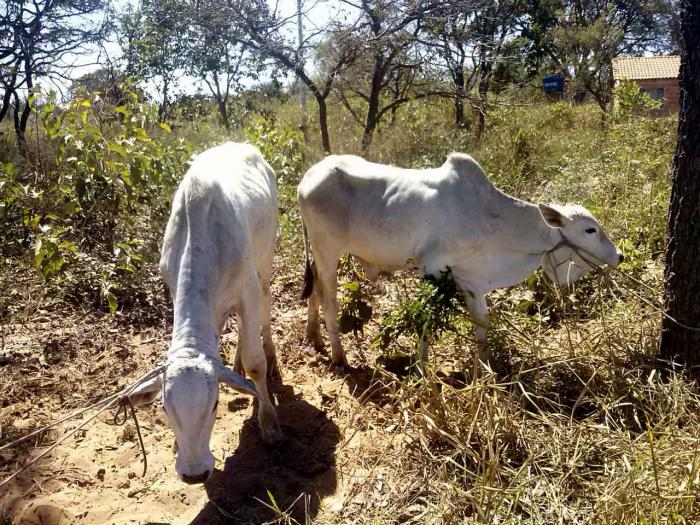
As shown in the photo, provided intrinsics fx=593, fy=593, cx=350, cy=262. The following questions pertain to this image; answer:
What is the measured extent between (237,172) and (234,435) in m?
1.61

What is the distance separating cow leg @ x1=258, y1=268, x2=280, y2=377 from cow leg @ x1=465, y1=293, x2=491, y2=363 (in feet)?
4.29

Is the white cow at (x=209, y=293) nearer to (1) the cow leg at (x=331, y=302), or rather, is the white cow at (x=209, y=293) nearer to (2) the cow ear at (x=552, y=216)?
(1) the cow leg at (x=331, y=302)

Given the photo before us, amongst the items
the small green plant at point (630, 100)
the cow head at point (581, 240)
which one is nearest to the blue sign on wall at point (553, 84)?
the small green plant at point (630, 100)

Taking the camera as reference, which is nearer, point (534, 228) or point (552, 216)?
point (552, 216)

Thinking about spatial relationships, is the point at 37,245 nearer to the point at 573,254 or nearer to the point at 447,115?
the point at 573,254

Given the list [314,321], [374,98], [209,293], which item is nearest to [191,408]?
[209,293]

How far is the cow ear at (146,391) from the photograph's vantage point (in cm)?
242

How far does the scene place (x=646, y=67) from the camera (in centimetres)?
2288

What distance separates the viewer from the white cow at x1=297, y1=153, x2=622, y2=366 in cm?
368

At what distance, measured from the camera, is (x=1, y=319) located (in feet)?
15.3

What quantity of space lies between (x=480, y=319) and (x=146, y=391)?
207 centimetres

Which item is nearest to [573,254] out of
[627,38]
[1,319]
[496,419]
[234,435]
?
[496,419]

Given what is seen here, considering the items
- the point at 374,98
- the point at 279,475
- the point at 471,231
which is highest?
the point at 374,98

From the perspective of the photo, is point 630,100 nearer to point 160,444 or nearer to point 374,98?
point 374,98
